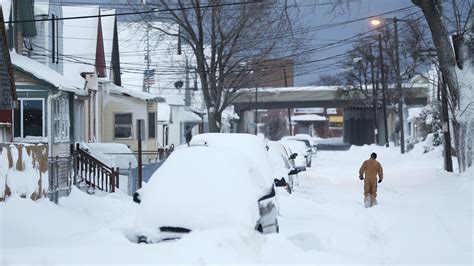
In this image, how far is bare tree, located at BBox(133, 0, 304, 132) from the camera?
1389 inches

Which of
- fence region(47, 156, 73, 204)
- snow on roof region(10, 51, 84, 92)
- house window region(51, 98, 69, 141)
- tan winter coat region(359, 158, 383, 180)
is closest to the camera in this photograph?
fence region(47, 156, 73, 204)

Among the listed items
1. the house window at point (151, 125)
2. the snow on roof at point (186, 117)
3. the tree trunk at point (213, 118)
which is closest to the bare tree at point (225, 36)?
the tree trunk at point (213, 118)

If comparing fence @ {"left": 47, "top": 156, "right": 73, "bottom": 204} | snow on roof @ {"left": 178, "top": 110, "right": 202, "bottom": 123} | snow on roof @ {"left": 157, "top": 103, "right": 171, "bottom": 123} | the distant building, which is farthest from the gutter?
snow on roof @ {"left": 178, "top": 110, "right": 202, "bottom": 123}

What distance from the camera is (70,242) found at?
8.90 metres

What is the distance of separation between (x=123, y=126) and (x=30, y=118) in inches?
604

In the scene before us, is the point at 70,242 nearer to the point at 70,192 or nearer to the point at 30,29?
the point at 70,192

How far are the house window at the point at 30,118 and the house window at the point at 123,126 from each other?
14985 millimetres

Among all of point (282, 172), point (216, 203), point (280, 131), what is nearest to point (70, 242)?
point (216, 203)

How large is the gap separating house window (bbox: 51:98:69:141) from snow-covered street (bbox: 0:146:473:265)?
16.0 ft

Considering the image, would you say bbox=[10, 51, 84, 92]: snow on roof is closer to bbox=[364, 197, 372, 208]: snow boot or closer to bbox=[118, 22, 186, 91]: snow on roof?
bbox=[364, 197, 372, 208]: snow boot

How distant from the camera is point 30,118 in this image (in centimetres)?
2473

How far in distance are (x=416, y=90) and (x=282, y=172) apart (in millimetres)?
59953

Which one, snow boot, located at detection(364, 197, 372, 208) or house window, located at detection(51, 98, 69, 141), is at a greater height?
house window, located at detection(51, 98, 69, 141)

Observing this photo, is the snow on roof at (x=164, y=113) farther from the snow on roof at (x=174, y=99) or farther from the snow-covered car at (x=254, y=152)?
the snow-covered car at (x=254, y=152)
